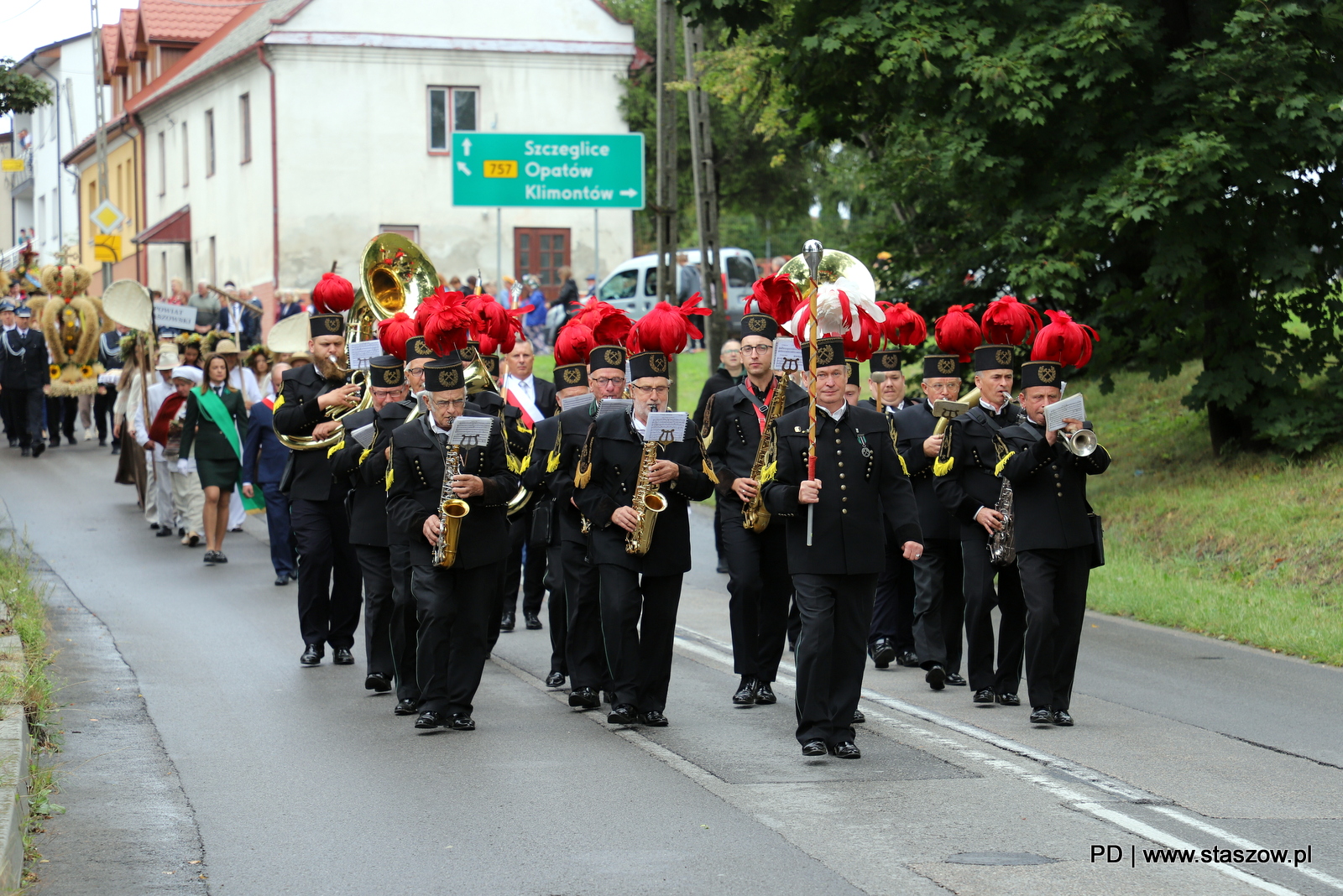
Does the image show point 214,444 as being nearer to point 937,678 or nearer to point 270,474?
point 270,474

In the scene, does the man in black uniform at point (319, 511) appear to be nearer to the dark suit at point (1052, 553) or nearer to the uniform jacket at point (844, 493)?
the uniform jacket at point (844, 493)

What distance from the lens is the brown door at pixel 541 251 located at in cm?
4550

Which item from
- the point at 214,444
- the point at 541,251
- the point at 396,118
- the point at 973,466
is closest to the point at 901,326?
the point at 973,466

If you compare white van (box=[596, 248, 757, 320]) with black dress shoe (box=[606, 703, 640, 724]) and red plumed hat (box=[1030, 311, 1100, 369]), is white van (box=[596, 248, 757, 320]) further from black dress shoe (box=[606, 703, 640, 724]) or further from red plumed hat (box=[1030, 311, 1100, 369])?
black dress shoe (box=[606, 703, 640, 724])

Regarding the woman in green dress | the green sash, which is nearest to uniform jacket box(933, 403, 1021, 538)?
the green sash

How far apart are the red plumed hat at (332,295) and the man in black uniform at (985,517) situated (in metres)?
4.34

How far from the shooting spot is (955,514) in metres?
10.2

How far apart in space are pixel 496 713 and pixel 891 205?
1272cm

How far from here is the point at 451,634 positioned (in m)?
9.12

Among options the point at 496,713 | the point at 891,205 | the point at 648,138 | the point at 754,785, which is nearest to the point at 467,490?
the point at 496,713

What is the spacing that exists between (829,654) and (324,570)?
4.18m

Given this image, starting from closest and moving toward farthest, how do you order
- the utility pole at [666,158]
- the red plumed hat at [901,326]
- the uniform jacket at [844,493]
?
1. the uniform jacket at [844,493]
2. the red plumed hat at [901,326]
3. the utility pole at [666,158]

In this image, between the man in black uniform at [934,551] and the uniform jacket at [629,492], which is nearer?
the uniform jacket at [629,492]

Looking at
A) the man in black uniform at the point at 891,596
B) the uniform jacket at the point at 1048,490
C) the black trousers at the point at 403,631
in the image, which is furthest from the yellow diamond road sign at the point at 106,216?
the uniform jacket at the point at 1048,490
